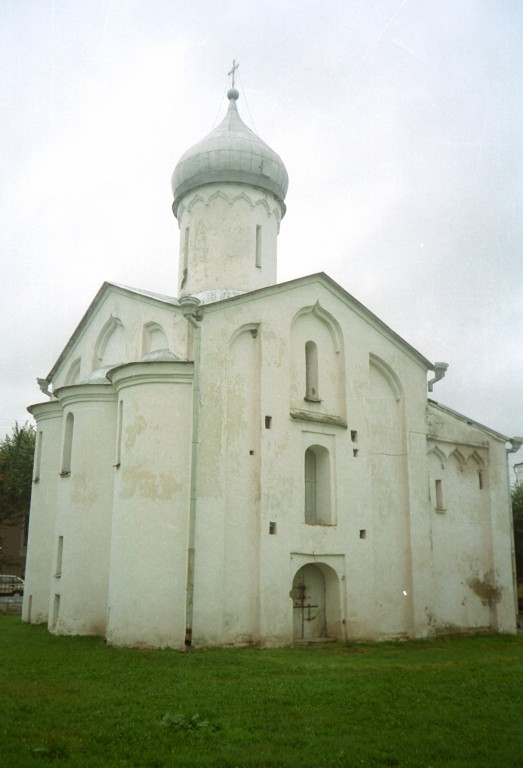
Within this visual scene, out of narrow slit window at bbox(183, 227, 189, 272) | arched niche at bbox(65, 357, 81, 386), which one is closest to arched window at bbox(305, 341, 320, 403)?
narrow slit window at bbox(183, 227, 189, 272)

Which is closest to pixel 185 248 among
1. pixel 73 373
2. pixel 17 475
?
pixel 73 373

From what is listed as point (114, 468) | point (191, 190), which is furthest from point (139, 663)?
point (191, 190)

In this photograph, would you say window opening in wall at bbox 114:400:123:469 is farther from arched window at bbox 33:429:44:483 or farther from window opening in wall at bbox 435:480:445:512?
window opening in wall at bbox 435:480:445:512

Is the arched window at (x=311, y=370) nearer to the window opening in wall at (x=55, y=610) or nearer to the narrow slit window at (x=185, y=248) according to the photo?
the narrow slit window at (x=185, y=248)

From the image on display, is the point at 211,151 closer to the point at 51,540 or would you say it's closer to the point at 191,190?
the point at 191,190

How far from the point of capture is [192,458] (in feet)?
47.2

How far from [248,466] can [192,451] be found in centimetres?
148

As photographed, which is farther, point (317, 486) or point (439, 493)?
point (439, 493)

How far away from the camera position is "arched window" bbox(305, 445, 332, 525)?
16.5 metres

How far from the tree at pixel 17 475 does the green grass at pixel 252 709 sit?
19.3 metres

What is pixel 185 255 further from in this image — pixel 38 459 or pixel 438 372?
pixel 438 372

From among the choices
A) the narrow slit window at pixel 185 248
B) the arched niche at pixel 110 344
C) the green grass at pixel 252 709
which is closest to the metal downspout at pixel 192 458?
the green grass at pixel 252 709

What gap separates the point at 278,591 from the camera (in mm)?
14922

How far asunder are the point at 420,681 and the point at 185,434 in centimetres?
672
